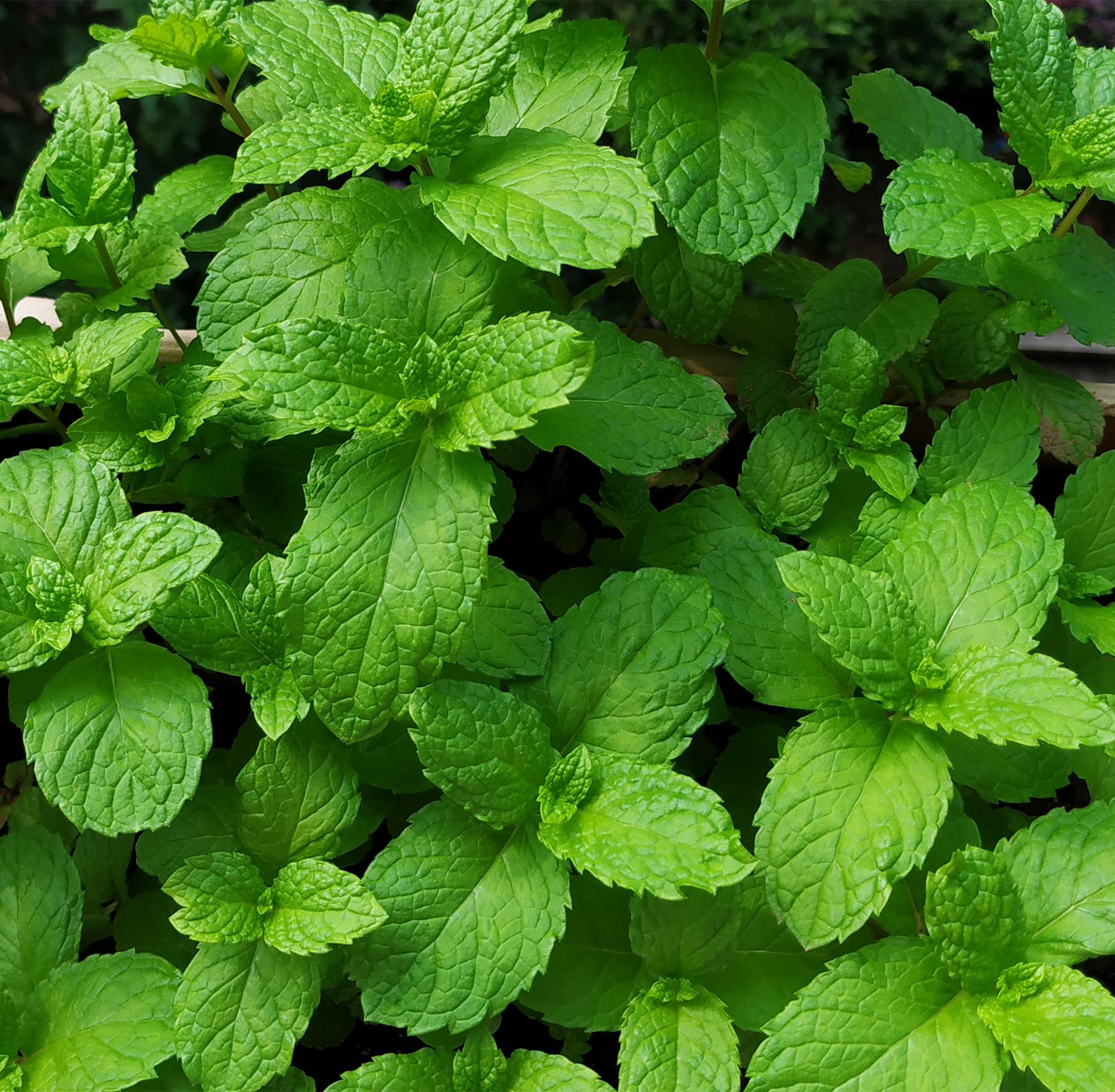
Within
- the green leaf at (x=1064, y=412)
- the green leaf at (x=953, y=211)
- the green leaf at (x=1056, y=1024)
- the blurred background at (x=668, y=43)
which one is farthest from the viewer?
the blurred background at (x=668, y=43)

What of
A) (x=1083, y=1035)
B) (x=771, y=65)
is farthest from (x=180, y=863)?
(x=771, y=65)

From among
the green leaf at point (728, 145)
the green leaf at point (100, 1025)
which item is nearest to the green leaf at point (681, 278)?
the green leaf at point (728, 145)

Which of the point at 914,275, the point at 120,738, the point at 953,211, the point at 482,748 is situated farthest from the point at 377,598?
the point at 914,275

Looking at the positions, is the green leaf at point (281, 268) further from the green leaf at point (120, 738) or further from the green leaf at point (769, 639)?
the green leaf at point (769, 639)

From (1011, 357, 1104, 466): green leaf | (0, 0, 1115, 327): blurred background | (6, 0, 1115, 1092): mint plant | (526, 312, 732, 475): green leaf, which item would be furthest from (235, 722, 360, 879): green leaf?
(0, 0, 1115, 327): blurred background

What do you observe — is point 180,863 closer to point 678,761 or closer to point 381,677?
point 381,677

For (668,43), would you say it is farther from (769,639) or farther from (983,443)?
(769,639)
